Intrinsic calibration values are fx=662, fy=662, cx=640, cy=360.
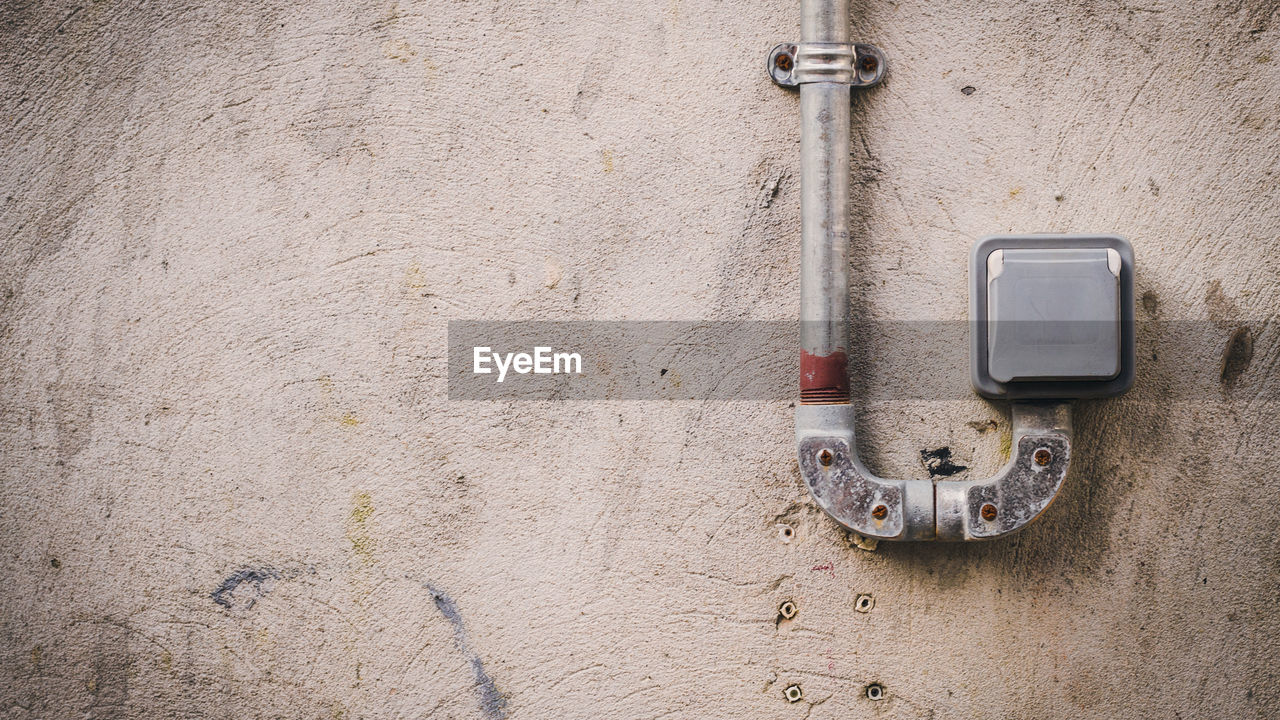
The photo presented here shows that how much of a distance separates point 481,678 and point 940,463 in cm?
82

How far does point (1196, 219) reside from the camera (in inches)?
41.3

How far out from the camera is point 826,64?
1014mm

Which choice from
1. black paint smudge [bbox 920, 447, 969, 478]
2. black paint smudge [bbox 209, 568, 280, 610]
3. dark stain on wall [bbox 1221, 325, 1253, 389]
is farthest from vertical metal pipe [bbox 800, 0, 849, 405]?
black paint smudge [bbox 209, 568, 280, 610]

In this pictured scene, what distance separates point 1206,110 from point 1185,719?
966 mm

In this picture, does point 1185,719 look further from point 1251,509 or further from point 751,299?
point 751,299

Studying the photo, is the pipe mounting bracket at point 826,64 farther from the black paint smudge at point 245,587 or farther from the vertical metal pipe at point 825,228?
the black paint smudge at point 245,587

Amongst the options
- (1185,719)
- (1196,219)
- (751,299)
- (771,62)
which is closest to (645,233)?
(751,299)

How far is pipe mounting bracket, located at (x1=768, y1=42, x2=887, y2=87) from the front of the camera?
3.33ft

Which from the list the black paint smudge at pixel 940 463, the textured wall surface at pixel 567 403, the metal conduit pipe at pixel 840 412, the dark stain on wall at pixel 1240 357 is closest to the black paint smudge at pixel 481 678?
the textured wall surface at pixel 567 403

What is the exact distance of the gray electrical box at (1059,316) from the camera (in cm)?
93

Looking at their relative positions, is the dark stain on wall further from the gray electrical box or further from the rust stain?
the rust stain

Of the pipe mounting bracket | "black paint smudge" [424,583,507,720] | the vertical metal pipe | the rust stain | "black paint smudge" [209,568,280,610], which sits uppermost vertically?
the pipe mounting bracket
